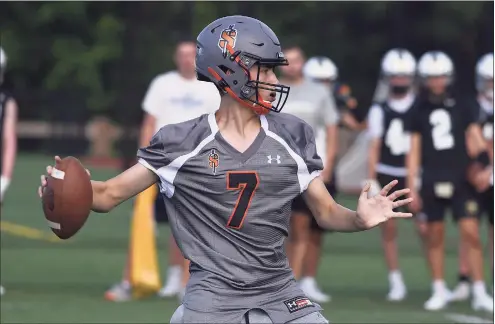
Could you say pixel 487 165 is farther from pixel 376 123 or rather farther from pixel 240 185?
pixel 240 185

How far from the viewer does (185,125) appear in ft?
19.1

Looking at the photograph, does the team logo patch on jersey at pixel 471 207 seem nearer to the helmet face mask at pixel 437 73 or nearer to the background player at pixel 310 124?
the helmet face mask at pixel 437 73

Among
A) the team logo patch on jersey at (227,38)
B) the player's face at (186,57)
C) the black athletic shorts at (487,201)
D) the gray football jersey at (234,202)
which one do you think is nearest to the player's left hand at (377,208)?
the gray football jersey at (234,202)

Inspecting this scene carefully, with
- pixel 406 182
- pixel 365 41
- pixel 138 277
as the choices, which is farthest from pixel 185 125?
pixel 365 41

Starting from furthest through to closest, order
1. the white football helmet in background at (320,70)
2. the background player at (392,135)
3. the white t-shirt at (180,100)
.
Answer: the white football helmet in background at (320,70)
the background player at (392,135)
the white t-shirt at (180,100)

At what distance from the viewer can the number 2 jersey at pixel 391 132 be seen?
1174cm

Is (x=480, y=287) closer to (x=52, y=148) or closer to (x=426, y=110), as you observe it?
(x=426, y=110)

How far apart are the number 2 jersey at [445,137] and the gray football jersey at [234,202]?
18.1 feet

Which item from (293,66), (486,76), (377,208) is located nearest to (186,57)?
(293,66)

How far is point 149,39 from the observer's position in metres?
33.9

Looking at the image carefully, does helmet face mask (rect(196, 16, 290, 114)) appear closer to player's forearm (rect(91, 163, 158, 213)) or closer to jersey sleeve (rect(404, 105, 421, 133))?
player's forearm (rect(91, 163, 158, 213))

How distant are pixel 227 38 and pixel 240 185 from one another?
0.66m

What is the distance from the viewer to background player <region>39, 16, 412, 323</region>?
5629 mm

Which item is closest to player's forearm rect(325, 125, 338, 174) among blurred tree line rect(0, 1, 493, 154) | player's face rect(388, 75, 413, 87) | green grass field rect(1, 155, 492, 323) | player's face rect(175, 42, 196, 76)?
player's face rect(388, 75, 413, 87)
